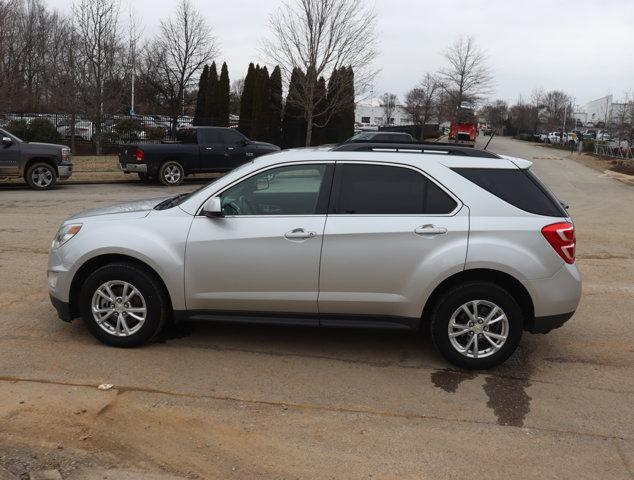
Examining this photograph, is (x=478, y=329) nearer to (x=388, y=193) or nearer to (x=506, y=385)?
(x=506, y=385)

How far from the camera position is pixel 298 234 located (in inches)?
182

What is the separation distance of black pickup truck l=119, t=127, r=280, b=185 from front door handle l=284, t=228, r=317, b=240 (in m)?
14.0

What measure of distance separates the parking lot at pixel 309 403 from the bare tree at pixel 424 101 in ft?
179

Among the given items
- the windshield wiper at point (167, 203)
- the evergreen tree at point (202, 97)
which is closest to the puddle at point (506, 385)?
the windshield wiper at point (167, 203)

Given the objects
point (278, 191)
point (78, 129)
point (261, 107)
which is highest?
point (261, 107)

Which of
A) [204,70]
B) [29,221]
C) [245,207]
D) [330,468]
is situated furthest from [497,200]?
[204,70]

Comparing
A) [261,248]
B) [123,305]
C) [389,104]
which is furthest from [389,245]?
[389,104]

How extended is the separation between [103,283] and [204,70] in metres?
31.3

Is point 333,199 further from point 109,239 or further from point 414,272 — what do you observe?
point 109,239

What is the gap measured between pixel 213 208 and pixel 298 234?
2.25 feet

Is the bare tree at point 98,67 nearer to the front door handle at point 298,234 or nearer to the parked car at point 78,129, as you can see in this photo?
the parked car at point 78,129

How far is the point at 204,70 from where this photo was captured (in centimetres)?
3419

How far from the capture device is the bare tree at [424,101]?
6096 cm

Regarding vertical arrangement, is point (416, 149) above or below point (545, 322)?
above
